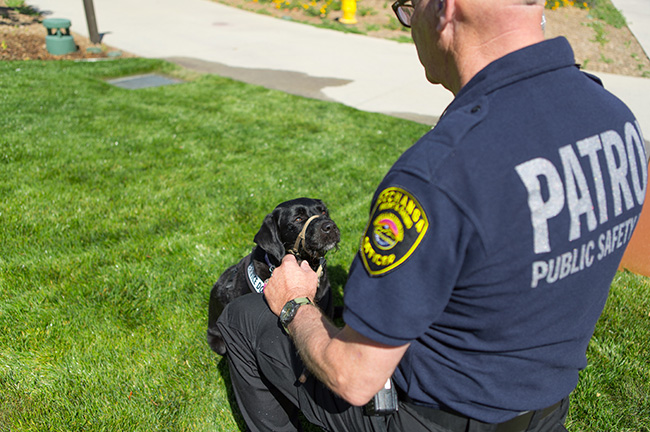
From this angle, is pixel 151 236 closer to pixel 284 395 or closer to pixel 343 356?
pixel 284 395

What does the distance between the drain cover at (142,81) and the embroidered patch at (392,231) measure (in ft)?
27.6

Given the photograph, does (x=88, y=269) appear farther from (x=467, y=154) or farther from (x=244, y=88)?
(x=244, y=88)

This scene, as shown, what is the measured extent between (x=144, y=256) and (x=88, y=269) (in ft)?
1.41

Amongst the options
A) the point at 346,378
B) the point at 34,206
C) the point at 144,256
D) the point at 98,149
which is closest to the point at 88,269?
the point at 144,256

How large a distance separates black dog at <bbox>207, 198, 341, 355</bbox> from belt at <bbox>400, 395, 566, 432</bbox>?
1.41 metres

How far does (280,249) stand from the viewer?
9.99 ft

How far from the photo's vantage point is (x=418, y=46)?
171cm

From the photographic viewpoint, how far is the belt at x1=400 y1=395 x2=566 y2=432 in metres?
1.54

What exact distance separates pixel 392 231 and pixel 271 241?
1.81m

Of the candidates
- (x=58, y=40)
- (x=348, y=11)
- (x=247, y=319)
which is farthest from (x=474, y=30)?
(x=348, y=11)

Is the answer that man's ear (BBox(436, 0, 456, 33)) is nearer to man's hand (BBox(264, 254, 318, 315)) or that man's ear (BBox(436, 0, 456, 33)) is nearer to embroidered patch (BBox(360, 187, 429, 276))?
embroidered patch (BBox(360, 187, 429, 276))

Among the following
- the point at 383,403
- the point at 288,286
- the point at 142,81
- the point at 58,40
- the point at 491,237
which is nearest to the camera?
the point at 491,237

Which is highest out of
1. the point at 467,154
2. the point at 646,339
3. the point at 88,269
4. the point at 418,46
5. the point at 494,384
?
the point at 418,46

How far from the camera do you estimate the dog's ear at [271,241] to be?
9.86 feet
